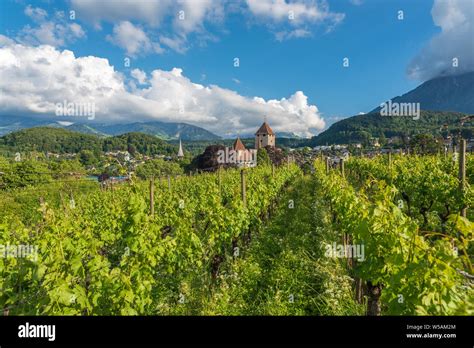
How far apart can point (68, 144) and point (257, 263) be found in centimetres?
8448

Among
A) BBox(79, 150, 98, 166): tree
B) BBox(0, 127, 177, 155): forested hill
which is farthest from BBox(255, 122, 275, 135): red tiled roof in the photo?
BBox(79, 150, 98, 166): tree

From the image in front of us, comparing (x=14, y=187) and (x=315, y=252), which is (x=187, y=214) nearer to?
(x=315, y=252)

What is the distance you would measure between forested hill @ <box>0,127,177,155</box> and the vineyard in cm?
5948

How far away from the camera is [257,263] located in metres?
6.12

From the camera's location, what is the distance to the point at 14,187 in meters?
24.3

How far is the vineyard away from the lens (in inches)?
86.7

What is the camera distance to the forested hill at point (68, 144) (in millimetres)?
64812

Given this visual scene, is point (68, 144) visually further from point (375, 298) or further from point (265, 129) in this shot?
point (375, 298)

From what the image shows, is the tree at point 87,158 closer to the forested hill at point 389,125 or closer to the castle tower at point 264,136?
the castle tower at point 264,136

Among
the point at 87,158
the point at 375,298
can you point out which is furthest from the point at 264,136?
the point at 375,298

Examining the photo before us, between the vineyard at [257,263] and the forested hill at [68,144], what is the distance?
59481 millimetres
